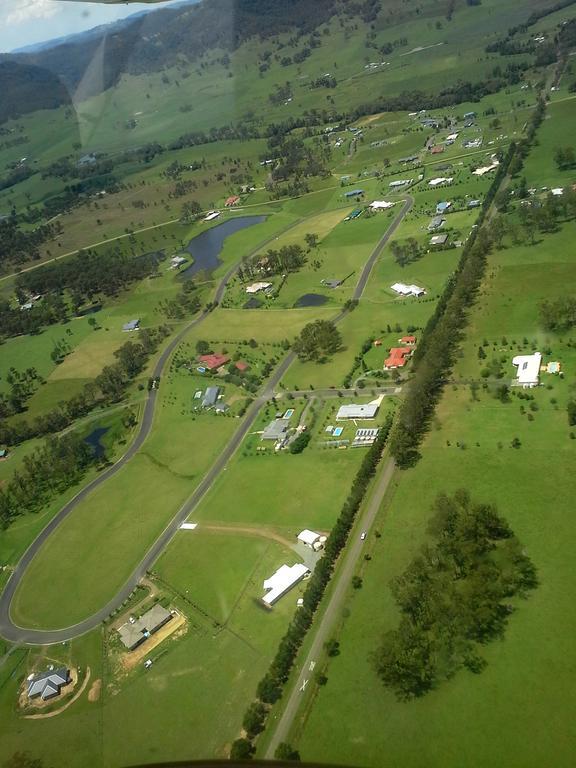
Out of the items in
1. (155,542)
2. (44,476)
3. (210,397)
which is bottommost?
(210,397)

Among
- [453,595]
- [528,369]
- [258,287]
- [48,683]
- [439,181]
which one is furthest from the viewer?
[439,181]

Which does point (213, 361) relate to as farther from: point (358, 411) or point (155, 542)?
point (155, 542)

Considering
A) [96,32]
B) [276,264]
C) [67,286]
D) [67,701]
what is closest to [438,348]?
[276,264]

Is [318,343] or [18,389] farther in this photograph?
[18,389]

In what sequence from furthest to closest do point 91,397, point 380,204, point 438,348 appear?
point 380,204 < point 91,397 < point 438,348

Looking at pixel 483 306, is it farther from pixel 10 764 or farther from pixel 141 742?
pixel 10 764

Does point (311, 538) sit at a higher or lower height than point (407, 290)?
higher

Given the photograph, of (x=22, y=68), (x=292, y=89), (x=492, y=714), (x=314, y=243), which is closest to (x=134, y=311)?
(x=314, y=243)
